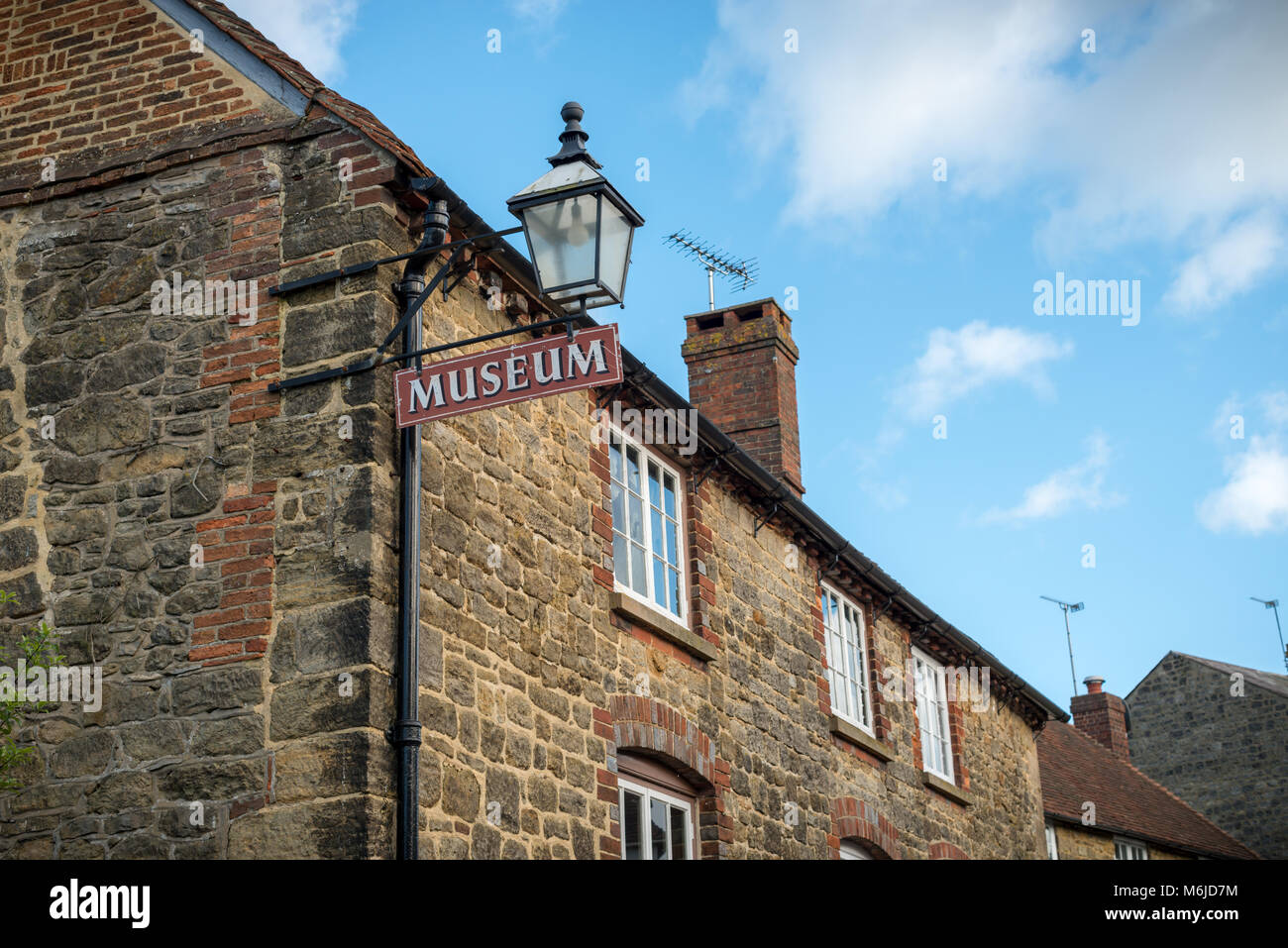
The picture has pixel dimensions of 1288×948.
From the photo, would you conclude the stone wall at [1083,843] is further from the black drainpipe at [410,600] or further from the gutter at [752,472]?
the black drainpipe at [410,600]

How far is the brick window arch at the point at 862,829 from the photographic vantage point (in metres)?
12.4

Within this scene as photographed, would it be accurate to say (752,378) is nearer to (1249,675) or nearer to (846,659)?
(846,659)

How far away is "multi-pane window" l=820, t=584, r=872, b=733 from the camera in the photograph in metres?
13.4

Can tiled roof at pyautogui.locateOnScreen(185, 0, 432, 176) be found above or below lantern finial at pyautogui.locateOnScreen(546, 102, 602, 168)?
above

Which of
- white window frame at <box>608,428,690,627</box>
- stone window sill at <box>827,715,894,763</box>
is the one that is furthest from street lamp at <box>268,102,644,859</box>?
stone window sill at <box>827,715,894,763</box>

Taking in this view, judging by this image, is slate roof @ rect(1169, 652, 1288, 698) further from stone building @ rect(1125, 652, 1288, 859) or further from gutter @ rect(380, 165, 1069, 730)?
gutter @ rect(380, 165, 1069, 730)

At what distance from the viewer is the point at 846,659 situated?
13781 mm

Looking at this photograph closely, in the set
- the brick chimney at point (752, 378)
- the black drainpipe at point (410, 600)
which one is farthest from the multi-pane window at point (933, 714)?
the black drainpipe at point (410, 600)

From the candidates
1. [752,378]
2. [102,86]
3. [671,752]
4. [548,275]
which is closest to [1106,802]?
[752,378]

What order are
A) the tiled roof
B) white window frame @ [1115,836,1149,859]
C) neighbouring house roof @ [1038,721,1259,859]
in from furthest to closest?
1. white window frame @ [1115,836,1149,859]
2. neighbouring house roof @ [1038,721,1259,859]
3. the tiled roof

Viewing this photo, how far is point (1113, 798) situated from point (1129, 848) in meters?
1.24
